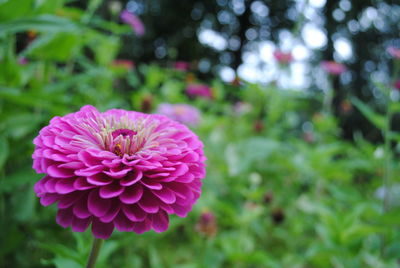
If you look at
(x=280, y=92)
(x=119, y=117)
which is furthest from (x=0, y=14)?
(x=280, y=92)

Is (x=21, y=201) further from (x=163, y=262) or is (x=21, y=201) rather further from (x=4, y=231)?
(x=163, y=262)

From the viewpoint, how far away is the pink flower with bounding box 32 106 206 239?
407mm

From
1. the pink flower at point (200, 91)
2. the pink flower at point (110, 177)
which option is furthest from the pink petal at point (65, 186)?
the pink flower at point (200, 91)

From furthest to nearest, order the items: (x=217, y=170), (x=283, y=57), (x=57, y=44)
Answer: (x=283, y=57)
(x=217, y=170)
(x=57, y=44)

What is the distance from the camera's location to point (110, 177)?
436 mm

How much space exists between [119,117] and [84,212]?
0.60 ft

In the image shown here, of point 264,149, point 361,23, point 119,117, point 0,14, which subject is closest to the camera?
point 119,117

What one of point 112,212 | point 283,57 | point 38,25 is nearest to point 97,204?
point 112,212

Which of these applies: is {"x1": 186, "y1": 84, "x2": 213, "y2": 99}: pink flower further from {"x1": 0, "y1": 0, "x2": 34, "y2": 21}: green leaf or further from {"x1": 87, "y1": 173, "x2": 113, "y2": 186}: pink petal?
{"x1": 87, "y1": 173, "x2": 113, "y2": 186}: pink petal

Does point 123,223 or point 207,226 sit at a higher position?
point 123,223

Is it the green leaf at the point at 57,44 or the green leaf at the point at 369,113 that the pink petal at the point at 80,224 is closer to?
the green leaf at the point at 57,44

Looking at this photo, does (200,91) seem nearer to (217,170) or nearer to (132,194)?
(217,170)

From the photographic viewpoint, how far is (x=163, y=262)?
4.29 ft

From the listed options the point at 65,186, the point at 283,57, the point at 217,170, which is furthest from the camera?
the point at 283,57
